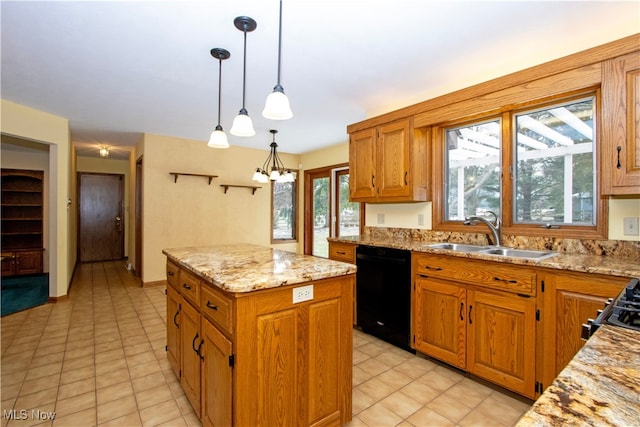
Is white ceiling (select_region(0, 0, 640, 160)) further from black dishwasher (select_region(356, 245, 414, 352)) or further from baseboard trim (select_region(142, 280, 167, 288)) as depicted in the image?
baseboard trim (select_region(142, 280, 167, 288))

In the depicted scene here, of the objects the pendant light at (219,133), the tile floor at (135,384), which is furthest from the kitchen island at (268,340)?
the pendant light at (219,133)

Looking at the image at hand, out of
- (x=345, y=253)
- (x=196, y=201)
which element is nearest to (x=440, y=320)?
(x=345, y=253)

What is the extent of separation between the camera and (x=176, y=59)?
2.48 metres

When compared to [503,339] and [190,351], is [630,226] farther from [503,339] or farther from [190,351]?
[190,351]

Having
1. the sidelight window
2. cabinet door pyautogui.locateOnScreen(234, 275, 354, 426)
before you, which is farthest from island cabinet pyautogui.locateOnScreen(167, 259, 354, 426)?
the sidelight window

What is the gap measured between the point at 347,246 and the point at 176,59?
2.26 meters

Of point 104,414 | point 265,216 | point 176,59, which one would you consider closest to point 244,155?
point 265,216

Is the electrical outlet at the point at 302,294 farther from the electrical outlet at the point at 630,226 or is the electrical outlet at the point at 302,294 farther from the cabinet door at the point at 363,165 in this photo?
the electrical outlet at the point at 630,226

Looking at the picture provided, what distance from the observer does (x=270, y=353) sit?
1404 millimetres

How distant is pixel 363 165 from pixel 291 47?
1457 millimetres

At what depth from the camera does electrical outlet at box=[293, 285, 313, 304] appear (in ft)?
4.87

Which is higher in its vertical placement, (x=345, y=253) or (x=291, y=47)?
(x=291, y=47)

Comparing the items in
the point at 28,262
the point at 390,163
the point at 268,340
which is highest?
the point at 390,163

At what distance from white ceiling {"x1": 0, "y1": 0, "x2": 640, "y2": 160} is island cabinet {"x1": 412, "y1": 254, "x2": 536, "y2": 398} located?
1604 mm
